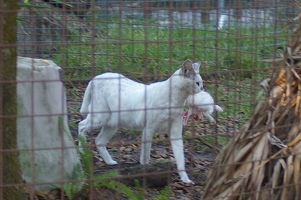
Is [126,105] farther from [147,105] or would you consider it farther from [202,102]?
[202,102]

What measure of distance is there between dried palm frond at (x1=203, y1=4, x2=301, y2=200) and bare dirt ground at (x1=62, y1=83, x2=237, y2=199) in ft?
0.54

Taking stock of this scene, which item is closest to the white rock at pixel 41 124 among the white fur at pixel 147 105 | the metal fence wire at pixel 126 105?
the metal fence wire at pixel 126 105

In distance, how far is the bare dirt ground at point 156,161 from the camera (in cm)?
427

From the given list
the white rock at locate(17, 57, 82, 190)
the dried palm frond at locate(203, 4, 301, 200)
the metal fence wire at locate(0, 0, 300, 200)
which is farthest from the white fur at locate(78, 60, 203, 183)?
the white rock at locate(17, 57, 82, 190)


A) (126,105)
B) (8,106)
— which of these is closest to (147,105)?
(126,105)

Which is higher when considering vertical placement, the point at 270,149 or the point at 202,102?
the point at 202,102

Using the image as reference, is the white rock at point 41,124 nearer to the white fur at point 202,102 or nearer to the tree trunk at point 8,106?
the tree trunk at point 8,106

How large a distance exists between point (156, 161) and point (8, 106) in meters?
2.18

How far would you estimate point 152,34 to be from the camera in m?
7.64

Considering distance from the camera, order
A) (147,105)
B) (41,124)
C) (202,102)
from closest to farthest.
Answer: (41,124), (202,102), (147,105)

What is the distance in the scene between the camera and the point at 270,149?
416cm

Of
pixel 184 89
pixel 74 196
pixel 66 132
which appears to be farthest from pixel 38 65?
pixel 184 89

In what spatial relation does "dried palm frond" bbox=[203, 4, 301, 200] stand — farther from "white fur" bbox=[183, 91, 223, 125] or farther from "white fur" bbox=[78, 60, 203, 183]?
"white fur" bbox=[78, 60, 203, 183]

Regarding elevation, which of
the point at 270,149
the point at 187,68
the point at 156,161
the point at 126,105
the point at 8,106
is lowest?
the point at 156,161
